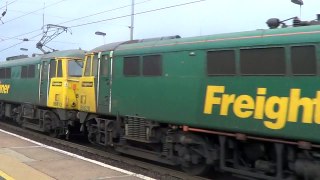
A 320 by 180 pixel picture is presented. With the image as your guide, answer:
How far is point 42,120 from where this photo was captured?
18.6m

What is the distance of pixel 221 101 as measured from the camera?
30.4 feet

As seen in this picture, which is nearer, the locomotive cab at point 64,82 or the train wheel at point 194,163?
the train wheel at point 194,163

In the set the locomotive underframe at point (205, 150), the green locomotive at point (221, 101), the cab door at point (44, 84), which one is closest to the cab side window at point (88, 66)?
the green locomotive at point (221, 101)

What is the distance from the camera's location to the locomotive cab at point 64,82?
647 inches

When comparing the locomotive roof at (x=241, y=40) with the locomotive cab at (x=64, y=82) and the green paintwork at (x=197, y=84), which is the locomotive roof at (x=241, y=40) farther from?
the locomotive cab at (x=64, y=82)

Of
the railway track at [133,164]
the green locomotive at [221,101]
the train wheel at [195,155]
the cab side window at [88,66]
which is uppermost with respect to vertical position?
the cab side window at [88,66]

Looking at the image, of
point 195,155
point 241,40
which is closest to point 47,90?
point 195,155

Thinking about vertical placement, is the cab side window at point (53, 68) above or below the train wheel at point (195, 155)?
above

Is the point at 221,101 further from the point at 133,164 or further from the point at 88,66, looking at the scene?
the point at 88,66

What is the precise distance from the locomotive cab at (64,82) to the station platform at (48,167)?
130 inches

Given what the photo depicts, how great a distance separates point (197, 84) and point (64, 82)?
793 centimetres

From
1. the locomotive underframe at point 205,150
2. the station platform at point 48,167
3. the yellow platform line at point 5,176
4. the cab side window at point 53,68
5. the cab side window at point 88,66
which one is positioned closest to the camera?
the locomotive underframe at point 205,150

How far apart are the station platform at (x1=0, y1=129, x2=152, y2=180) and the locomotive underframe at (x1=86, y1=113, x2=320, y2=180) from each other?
1.46 meters

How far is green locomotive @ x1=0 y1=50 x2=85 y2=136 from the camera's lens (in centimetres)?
1658
